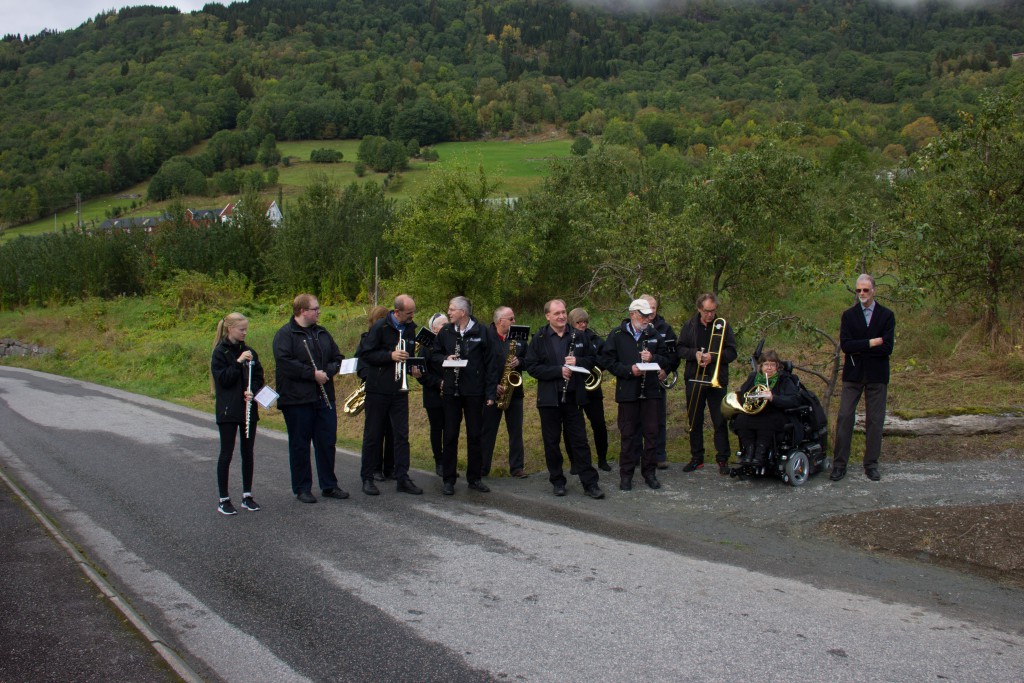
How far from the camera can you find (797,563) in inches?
274

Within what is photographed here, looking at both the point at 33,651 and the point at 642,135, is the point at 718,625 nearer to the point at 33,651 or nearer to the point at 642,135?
the point at 33,651

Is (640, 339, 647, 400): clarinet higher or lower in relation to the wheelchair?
higher

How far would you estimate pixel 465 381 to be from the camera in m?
9.68

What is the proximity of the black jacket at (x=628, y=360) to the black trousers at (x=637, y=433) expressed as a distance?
0.11 metres

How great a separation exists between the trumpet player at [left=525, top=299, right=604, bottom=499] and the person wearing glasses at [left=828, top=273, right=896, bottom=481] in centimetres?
273

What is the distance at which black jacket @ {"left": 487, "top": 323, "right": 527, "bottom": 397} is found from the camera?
984cm

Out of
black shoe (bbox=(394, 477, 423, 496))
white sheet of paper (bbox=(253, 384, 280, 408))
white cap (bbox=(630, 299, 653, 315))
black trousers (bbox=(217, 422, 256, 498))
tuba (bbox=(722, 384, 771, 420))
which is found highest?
white cap (bbox=(630, 299, 653, 315))

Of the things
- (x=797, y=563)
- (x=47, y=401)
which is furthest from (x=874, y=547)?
(x=47, y=401)

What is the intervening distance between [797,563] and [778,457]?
235 cm

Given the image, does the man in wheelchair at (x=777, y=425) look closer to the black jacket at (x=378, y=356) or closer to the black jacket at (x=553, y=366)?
the black jacket at (x=553, y=366)

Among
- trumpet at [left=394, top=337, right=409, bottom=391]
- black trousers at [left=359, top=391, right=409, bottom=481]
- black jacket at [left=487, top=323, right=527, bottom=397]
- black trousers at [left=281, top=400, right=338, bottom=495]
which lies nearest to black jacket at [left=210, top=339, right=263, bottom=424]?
black trousers at [left=281, top=400, right=338, bottom=495]

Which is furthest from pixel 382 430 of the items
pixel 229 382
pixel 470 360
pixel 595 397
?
pixel 595 397

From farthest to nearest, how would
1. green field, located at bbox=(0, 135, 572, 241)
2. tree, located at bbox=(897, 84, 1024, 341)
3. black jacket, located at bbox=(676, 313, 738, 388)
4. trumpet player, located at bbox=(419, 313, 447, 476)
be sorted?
green field, located at bbox=(0, 135, 572, 241)
tree, located at bbox=(897, 84, 1024, 341)
black jacket, located at bbox=(676, 313, 738, 388)
trumpet player, located at bbox=(419, 313, 447, 476)

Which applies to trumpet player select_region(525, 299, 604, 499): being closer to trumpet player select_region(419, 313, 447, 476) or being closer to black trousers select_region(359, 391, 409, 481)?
trumpet player select_region(419, 313, 447, 476)
